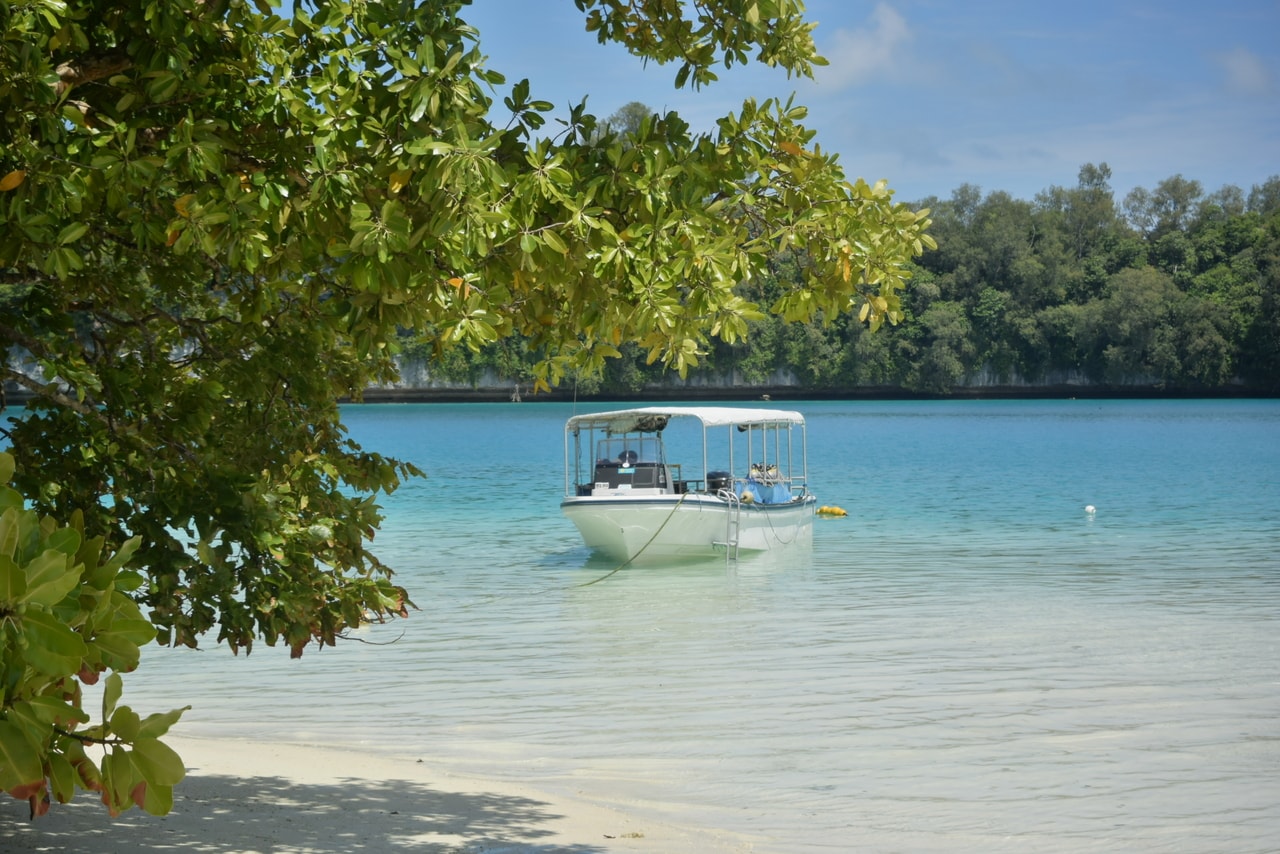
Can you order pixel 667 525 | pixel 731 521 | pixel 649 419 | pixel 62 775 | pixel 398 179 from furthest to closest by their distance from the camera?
1. pixel 649 419
2. pixel 731 521
3. pixel 667 525
4. pixel 398 179
5. pixel 62 775

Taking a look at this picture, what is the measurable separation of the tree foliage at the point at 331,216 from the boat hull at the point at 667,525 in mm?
16471

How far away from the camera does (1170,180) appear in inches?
5404

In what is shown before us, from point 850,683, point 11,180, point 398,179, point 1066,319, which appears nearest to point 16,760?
point 398,179

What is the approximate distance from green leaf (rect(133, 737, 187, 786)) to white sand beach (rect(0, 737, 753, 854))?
16.6 feet

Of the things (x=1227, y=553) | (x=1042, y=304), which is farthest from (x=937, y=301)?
(x=1227, y=553)

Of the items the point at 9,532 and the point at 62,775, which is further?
the point at 62,775

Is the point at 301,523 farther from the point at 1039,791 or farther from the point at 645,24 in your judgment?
the point at 1039,791

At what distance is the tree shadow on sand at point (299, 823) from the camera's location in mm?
7523

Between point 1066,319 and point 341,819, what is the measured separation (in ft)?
403

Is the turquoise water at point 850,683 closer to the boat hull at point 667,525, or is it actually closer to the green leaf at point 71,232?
the boat hull at point 667,525

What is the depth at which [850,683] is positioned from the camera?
13.8m

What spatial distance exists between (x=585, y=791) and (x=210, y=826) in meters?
2.90

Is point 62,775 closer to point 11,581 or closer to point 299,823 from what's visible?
point 11,581

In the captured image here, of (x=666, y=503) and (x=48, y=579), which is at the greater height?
(x=48, y=579)
